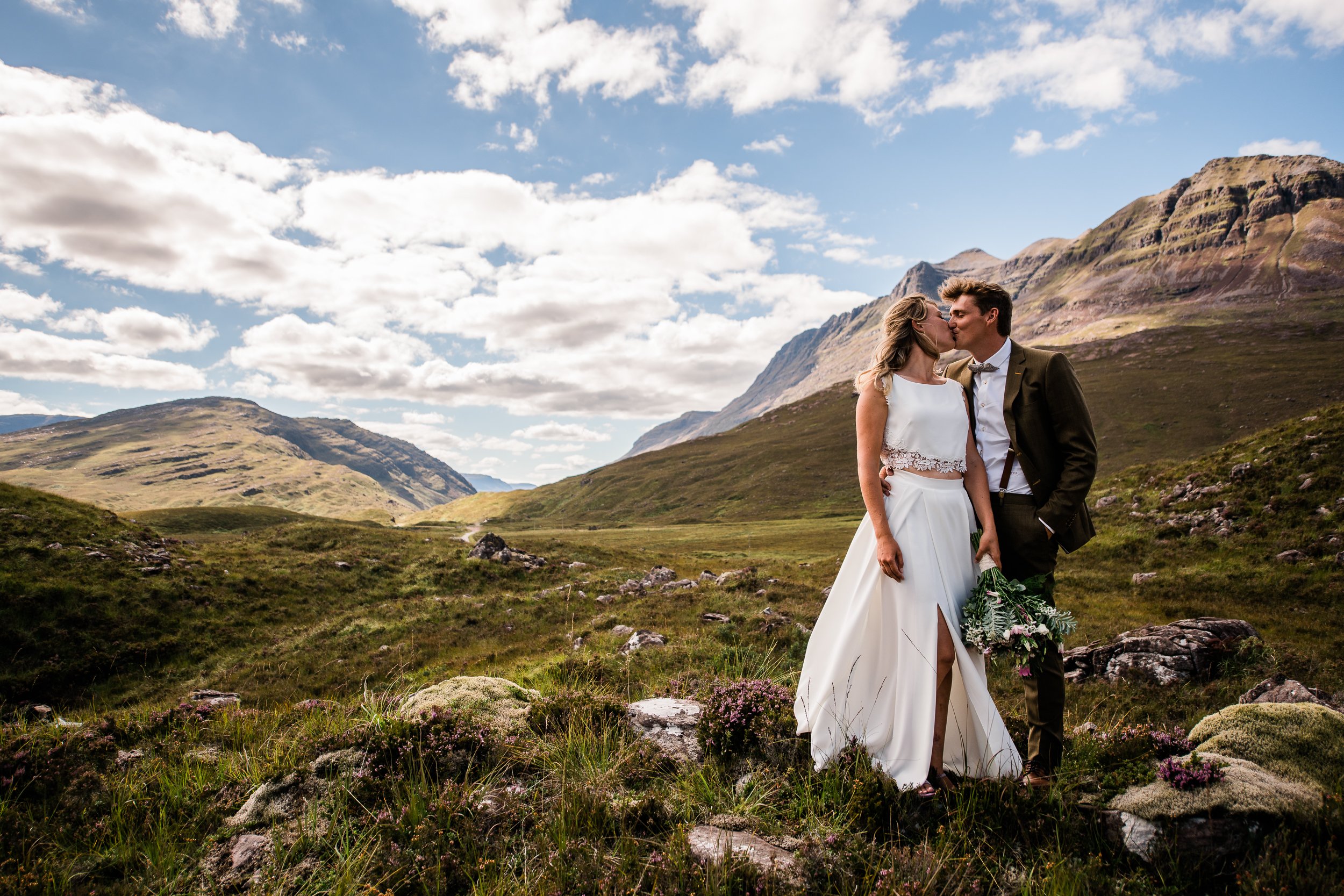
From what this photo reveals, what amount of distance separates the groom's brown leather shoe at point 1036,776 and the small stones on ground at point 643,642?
8.22 meters

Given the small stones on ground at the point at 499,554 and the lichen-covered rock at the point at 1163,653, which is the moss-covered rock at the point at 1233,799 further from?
the small stones on ground at the point at 499,554

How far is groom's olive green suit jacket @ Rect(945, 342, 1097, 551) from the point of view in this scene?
5.06m

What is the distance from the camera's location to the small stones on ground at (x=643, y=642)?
41.3 ft

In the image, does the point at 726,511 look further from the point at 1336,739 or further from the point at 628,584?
the point at 1336,739

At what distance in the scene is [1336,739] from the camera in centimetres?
437

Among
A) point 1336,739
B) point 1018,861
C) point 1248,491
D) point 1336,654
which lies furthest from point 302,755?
point 1248,491

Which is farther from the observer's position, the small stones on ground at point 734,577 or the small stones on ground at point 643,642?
the small stones on ground at point 734,577

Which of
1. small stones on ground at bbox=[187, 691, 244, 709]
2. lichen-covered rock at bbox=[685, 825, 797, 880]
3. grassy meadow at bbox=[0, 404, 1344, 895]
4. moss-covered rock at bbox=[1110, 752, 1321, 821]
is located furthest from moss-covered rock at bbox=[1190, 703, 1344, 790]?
small stones on ground at bbox=[187, 691, 244, 709]

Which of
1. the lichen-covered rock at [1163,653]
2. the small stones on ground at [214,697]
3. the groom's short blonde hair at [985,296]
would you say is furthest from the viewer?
the small stones on ground at [214,697]

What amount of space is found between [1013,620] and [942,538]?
846 millimetres

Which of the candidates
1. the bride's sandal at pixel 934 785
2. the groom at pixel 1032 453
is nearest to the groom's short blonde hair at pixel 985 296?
the groom at pixel 1032 453

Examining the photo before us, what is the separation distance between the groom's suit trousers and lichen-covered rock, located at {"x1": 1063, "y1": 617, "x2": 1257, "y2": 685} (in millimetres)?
5404

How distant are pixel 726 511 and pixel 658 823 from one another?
95055 millimetres

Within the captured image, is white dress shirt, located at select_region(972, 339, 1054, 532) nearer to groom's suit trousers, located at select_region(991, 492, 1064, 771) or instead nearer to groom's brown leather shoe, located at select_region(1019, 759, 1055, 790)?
groom's suit trousers, located at select_region(991, 492, 1064, 771)
